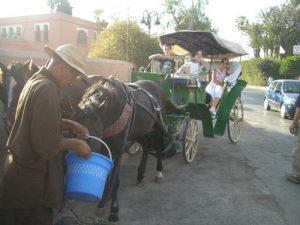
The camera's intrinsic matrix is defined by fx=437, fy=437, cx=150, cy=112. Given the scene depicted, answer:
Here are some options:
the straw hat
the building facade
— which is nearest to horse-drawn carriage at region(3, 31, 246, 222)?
the straw hat

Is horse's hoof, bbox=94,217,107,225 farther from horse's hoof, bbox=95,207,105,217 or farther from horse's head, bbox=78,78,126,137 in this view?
horse's head, bbox=78,78,126,137

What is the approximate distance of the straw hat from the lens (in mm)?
2982

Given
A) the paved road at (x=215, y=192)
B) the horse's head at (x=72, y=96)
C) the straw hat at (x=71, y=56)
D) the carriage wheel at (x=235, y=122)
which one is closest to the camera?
the straw hat at (x=71, y=56)

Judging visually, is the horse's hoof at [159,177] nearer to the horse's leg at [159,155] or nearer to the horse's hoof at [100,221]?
the horse's leg at [159,155]

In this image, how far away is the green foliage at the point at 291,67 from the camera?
44.9m

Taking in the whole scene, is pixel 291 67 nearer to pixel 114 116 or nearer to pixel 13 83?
pixel 114 116

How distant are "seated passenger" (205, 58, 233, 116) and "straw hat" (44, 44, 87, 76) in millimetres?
6937

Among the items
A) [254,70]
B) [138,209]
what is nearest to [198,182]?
[138,209]

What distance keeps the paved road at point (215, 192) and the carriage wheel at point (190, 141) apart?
166 millimetres

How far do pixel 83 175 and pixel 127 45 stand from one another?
57.3ft

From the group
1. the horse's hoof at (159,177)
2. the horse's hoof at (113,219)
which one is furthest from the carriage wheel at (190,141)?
the horse's hoof at (113,219)

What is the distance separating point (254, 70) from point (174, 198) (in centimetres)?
4746

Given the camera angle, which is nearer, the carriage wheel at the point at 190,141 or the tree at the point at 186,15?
the carriage wheel at the point at 190,141

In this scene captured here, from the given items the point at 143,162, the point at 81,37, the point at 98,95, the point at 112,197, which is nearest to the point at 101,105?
the point at 98,95
